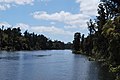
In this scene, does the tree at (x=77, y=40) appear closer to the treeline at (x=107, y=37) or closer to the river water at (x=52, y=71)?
the treeline at (x=107, y=37)

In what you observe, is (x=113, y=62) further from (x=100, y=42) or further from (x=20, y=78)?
(x=100, y=42)

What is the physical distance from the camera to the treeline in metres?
36.7

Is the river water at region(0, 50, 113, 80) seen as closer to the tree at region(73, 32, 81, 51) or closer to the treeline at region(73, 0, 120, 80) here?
the treeline at region(73, 0, 120, 80)

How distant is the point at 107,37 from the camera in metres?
57.1

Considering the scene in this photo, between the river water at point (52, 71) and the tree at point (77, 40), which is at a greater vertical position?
the tree at point (77, 40)

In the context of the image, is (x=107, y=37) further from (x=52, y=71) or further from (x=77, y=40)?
(x=77, y=40)

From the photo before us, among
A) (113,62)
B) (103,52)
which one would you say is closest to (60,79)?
(113,62)

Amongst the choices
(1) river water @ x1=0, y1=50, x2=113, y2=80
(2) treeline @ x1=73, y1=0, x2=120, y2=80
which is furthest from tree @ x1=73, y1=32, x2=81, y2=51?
(1) river water @ x1=0, y1=50, x2=113, y2=80

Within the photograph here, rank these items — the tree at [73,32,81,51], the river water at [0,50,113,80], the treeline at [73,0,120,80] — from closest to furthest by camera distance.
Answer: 1. the treeline at [73,0,120,80]
2. the river water at [0,50,113,80]
3. the tree at [73,32,81,51]

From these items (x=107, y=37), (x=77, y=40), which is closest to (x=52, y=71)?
(x=107, y=37)

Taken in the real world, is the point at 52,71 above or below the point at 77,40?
below

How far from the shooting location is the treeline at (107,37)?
121ft

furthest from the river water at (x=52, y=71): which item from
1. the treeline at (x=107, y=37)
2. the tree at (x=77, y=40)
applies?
the tree at (x=77, y=40)

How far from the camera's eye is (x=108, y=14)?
289 feet
